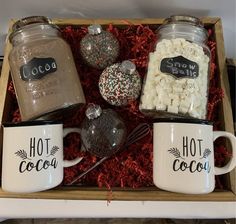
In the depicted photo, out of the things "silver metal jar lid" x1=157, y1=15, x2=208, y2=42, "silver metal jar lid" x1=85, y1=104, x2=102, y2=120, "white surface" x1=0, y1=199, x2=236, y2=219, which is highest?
"silver metal jar lid" x1=157, y1=15, x2=208, y2=42

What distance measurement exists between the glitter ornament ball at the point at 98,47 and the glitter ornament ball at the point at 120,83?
0.03 meters

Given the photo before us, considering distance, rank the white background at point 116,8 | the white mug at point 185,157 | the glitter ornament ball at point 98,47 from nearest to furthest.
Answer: the white mug at point 185,157 < the glitter ornament ball at point 98,47 < the white background at point 116,8

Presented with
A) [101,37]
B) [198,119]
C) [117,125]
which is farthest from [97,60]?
[198,119]

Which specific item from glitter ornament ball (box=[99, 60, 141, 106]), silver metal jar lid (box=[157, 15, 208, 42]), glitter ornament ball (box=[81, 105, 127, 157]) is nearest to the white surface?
glitter ornament ball (box=[81, 105, 127, 157])

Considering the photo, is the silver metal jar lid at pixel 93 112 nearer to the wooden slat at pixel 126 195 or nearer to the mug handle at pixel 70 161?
the mug handle at pixel 70 161

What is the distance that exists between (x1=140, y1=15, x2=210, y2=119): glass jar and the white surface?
0.72 ft

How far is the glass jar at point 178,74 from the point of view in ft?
2.56

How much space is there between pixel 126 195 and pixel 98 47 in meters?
0.37

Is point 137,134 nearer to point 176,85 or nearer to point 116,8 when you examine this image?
point 176,85

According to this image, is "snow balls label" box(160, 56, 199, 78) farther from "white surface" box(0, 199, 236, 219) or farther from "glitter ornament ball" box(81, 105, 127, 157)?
"white surface" box(0, 199, 236, 219)

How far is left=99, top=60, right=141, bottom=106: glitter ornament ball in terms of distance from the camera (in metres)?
0.83

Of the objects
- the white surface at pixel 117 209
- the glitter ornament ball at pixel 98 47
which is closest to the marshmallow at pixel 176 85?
the glitter ornament ball at pixel 98 47

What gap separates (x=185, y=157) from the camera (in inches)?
29.3

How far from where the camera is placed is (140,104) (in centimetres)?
85
